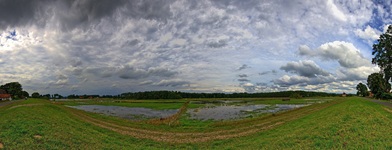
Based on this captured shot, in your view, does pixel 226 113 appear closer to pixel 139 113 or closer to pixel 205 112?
pixel 205 112

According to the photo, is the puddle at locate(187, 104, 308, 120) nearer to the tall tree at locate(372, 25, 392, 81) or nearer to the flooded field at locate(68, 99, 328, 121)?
the flooded field at locate(68, 99, 328, 121)

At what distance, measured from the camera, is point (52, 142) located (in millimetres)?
14633

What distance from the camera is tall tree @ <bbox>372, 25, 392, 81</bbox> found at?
2000 inches

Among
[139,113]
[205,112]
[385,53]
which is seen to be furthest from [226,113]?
[385,53]

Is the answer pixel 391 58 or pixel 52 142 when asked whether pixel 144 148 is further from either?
pixel 391 58

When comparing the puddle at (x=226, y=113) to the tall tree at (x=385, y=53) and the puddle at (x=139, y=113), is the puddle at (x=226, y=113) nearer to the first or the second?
the puddle at (x=139, y=113)

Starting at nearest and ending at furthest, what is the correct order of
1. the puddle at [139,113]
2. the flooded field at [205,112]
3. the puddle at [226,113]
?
the puddle at [226,113] < the flooded field at [205,112] < the puddle at [139,113]

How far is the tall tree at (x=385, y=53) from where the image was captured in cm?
5081

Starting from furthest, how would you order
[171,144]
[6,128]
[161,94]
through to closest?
[161,94] → [171,144] → [6,128]

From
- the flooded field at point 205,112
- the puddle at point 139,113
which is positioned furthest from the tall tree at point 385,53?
the puddle at point 139,113

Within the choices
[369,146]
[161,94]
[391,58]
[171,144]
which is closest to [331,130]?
[369,146]

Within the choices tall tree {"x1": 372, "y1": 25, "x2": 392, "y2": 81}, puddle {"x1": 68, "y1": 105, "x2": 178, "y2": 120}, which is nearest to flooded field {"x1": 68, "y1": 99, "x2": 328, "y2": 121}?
puddle {"x1": 68, "y1": 105, "x2": 178, "y2": 120}

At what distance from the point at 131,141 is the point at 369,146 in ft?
57.3

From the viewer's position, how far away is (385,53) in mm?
51344
